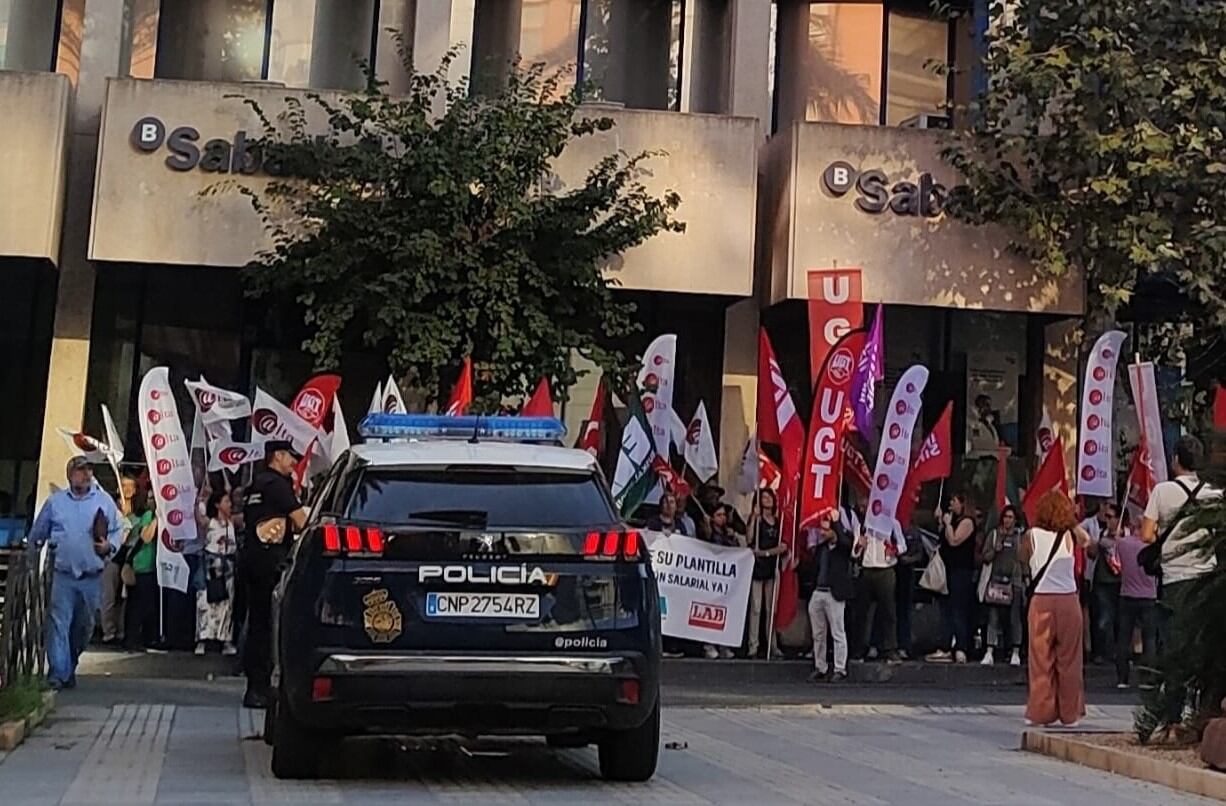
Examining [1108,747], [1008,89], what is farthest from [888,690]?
[1008,89]

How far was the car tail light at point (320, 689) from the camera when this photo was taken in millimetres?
8109

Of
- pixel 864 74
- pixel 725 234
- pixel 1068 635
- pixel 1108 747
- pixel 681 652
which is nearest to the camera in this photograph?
pixel 1108 747

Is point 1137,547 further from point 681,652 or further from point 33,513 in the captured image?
point 33,513

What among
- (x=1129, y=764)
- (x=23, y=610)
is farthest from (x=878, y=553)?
(x=23, y=610)

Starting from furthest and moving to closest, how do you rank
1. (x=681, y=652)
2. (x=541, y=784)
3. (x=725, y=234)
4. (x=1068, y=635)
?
(x=725, y=234), (x=681, y=652), (x=1068, y=635), (x=541, y=784)

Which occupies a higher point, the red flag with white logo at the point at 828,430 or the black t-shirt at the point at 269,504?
the red flag with white logo at the point at 828,430

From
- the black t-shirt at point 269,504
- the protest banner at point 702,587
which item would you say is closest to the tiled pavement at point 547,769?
the black t-shirt at point 269,504

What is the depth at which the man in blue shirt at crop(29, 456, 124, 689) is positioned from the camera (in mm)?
13562

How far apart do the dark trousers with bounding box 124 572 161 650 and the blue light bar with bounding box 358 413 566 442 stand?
7.14m

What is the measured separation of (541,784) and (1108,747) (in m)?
3.89

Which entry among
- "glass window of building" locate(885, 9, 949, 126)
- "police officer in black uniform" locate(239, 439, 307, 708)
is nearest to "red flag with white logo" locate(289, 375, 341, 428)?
"police officer in black uniform" locate(239, 439, 307, 708)

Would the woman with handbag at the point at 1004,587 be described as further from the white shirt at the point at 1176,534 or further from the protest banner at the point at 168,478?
the protest banner at the point at 168,478

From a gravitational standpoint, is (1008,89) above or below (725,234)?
above

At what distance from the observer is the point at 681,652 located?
1708 cm
